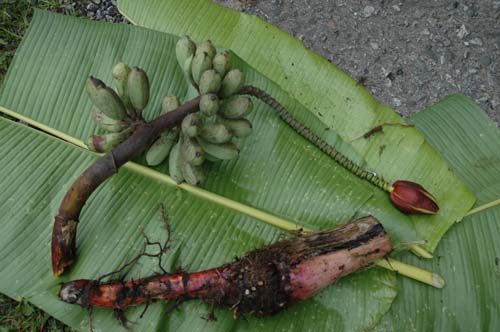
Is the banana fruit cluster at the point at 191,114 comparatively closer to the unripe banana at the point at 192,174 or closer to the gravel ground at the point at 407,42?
the unripe banana at the point at 192,174

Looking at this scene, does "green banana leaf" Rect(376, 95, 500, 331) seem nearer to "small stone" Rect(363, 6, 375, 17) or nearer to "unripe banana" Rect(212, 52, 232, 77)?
"unripe banana" Rect(212, 52, 232, 77)

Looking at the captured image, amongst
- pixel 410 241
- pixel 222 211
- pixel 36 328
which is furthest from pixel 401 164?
pixel 36 328

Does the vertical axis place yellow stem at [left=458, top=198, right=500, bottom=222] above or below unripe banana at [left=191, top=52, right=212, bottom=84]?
below

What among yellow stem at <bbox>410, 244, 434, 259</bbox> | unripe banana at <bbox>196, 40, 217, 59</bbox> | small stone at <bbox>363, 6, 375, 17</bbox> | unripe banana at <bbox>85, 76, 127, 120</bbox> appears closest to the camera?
unripe banana at <bbox>85, 76, 127, 120</bbox>

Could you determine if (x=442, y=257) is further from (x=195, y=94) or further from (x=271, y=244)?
Answer: (x=195, y=94)

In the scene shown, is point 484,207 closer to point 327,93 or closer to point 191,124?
point 327,93

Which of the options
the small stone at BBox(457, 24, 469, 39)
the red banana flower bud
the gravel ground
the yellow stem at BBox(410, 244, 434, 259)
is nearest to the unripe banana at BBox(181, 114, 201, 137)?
the red banana flower bud
